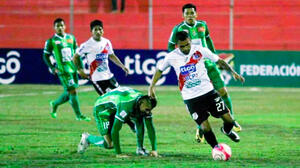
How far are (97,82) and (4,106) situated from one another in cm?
586

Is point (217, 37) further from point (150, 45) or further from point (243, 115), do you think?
point (243, 115)

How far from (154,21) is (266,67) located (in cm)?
623

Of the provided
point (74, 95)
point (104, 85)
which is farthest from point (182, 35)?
point (74, 95)

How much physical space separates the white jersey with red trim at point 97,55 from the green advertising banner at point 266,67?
38.0 feet

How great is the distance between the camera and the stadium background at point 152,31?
26.9 metres

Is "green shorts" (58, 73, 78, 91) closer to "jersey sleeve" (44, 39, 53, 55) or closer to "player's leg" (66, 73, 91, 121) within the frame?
"player's leg" (66, 73, 91, 121)

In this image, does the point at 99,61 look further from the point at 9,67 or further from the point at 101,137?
the point at 9,67

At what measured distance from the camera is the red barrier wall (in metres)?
29.7

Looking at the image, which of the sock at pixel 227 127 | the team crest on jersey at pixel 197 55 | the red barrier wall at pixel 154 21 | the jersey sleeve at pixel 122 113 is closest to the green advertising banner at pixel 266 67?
the red barrier wall at pixel 154 21

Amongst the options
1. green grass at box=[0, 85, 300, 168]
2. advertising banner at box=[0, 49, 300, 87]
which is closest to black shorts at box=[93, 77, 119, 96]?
green grass at box=[0, 85, 300, 168]

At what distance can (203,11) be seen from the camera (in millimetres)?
30031

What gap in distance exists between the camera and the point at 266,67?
26.8 metres

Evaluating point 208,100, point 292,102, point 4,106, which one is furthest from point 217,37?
point 208,100

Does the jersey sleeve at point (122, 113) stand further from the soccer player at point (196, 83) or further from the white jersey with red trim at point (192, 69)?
the white jersey with red trim at point (192, 69)
